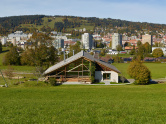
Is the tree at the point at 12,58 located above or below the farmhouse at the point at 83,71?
above

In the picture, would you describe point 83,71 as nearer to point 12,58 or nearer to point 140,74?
point 140,74

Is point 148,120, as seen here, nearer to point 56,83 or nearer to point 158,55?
point 56,83

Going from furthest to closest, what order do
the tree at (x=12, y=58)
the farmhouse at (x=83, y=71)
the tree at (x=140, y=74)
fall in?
the tree at (x=12, y=58) → the farmhouse at (x=83, y=71) → the tree at (x=140, y=74)

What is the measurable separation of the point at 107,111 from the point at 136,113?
38.5 inches

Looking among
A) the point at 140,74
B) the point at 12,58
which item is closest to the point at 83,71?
the point at 140,74

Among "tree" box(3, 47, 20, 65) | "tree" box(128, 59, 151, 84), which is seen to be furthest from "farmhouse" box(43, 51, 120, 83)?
"tree" box(3, 47, 20, 65)

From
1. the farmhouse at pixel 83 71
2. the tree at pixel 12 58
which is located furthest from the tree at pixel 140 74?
the tree at pixel 12 58

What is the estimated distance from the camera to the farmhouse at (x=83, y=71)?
1331 inches

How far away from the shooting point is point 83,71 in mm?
34531

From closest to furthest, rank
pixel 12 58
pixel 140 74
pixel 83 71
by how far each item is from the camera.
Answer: pixel 140 74 < pixel 83 71 < pixel 12 58

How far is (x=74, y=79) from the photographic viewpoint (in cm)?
3434

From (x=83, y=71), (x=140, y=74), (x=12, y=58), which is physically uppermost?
(x=12, y=58)

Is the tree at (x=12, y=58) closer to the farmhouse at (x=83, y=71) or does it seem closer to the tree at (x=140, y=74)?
the farmhouse at (x=83, y=71)

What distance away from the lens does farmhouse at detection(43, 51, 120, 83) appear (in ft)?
111
